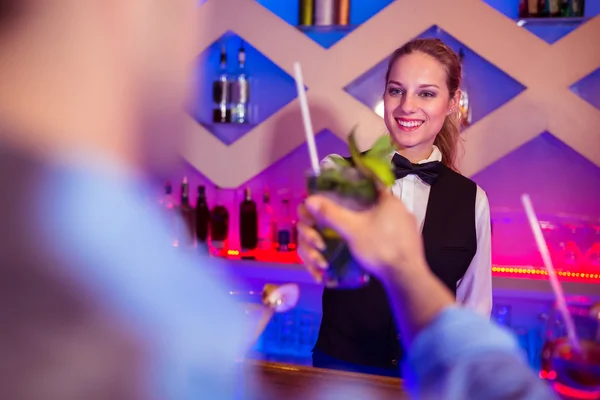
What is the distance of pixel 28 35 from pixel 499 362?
0.53 meters

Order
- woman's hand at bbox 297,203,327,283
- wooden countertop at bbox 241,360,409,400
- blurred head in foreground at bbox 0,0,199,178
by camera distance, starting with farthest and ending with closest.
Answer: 1. wooden countertop at bbox 241,360,409,400
2. woman's hand at bbox 297,203,327,283
3. blurred head in foreground at bbox 0,0,199,178

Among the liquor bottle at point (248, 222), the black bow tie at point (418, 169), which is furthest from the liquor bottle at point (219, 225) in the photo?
the black bow tie at point (418, 169)

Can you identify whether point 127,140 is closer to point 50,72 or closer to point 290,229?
point 50,72

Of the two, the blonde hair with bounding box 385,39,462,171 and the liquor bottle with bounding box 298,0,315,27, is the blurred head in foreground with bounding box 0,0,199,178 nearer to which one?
the blonde hair with bounding box 385,39,462,171

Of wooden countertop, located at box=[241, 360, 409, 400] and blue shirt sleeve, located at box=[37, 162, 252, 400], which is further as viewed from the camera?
wooden countertop, located at box=[241, 360, 409, 400]

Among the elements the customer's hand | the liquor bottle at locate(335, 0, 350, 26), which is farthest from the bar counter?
the customer's hand

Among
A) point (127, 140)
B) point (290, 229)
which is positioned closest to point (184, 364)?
point (127, 140)

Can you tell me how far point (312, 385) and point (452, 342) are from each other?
704mm

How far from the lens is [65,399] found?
1.68ft

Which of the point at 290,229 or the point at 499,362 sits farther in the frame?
the point at 290,229

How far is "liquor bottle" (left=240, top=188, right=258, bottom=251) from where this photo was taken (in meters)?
2.73

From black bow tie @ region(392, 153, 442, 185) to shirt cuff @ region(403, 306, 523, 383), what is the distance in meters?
1.31

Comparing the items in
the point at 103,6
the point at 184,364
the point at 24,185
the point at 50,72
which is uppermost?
the point at 103,6

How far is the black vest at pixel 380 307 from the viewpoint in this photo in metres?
1.77
